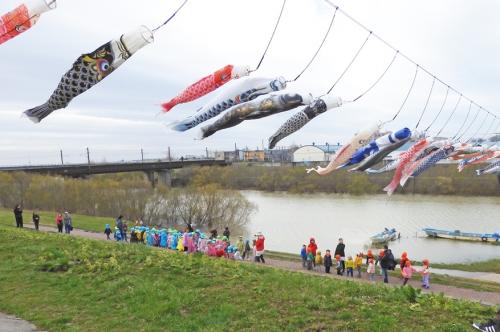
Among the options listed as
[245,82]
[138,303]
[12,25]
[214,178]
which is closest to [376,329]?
[138,303]

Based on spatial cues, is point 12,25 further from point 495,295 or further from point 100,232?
point 100,232

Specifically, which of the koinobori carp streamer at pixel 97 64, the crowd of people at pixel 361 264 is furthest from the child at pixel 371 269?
the koinobori carp streamer at pixel 97 64

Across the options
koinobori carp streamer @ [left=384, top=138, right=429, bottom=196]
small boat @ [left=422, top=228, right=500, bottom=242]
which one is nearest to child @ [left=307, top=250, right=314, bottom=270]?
koinobori carp streamer @ [left=384, top=138, right=429, bottom=196]

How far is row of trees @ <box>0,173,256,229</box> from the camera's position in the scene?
133 feet

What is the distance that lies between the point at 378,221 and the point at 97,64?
3571 centimetres

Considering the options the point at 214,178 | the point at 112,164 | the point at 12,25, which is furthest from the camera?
the point at 214,178

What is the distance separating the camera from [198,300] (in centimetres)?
880

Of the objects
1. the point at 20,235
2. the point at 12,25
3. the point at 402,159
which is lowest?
the point at 20,235

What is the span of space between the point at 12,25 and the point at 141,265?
5.97 m

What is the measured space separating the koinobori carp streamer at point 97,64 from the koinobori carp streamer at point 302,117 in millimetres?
5005

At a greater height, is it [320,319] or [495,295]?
[320,319]

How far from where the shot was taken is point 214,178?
6819 cm

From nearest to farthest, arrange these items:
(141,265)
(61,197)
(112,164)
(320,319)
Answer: (320,319) → (141,265) → (61,197) → (112,164)

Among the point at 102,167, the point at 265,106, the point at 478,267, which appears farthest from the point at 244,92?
the point at 102,167
